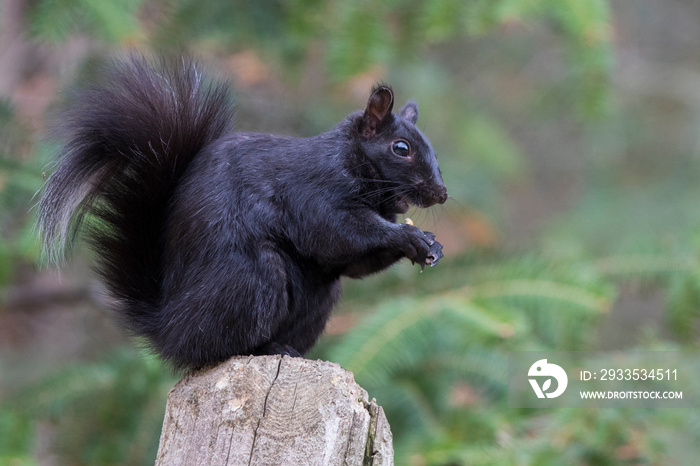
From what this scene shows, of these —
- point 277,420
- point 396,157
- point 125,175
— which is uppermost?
point 396,157

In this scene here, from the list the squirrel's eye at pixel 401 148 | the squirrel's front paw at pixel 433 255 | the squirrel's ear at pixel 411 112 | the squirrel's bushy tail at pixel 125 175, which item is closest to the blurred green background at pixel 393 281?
the squirrel's bushy tail at pixel 125 175

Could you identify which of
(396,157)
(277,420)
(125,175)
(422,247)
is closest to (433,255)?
(422,247)

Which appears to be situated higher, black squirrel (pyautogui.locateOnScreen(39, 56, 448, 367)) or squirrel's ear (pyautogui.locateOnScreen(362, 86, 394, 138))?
squirrel's ear (pyautogui.locateOnScreen(362, 86, 394, 138))

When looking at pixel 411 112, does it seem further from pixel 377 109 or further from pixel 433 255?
pixel 433 255

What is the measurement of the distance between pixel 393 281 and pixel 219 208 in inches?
71.1

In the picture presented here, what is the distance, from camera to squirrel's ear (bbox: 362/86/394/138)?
1.99 metres

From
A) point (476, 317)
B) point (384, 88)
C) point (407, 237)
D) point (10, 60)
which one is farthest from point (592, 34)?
point (10, 60)

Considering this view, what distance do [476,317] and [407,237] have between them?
1007mm

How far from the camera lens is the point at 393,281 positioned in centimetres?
360

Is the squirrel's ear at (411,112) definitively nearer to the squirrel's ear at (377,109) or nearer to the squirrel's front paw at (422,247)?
the squirrel's ear at (377,109)

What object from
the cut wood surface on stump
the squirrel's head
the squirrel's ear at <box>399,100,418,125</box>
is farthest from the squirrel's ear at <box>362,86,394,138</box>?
the cut wood surface on stump

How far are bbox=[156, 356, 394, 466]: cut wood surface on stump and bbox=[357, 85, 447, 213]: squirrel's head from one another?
1.56 feet

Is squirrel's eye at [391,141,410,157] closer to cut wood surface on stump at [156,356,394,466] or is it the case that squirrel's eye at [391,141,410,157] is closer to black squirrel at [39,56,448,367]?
black squirrel at [39,56,448,367]

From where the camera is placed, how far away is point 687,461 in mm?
3064
